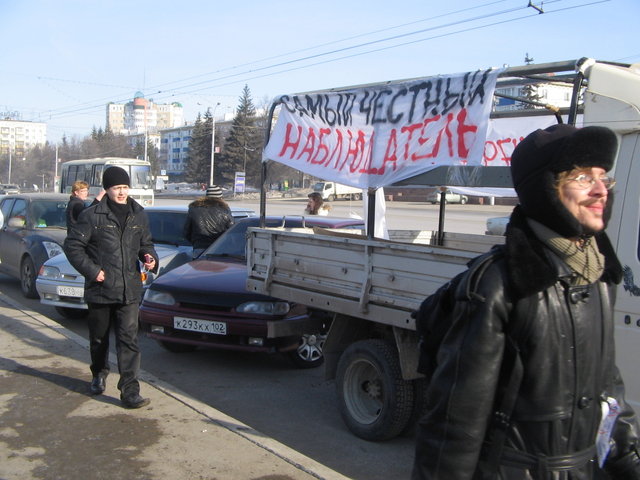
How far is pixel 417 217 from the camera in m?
32.8

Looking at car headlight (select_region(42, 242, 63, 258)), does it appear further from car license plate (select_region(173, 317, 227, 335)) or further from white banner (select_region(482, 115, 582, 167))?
white banner (select_region(482, 115, 582, 167))

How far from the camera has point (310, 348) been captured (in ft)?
22.7

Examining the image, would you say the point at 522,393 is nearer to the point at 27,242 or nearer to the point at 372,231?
the point at 372,231

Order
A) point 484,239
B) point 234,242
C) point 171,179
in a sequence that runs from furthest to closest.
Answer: point 171,179
point 234,242
point 484,239

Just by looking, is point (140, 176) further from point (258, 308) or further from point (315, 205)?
point (258, 308)

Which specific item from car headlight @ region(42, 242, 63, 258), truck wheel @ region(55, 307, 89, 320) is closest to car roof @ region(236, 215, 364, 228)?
truck wheel @ region(55, 307, 89, 320)

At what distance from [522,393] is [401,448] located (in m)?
3.30

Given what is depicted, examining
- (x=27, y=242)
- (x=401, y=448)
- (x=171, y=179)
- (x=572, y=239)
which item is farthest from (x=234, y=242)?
(x=171, y=179)

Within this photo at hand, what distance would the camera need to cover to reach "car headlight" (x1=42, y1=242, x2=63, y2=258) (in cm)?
1034

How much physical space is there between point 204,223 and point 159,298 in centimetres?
223

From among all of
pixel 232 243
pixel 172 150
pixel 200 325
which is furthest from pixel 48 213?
pixel 172 150

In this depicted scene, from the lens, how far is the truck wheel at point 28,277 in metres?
10.6

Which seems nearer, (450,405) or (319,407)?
(450,405)

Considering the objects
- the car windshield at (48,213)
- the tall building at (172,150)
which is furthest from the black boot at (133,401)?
the tall building at (172,150)
